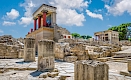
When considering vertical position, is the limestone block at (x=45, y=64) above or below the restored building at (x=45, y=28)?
below

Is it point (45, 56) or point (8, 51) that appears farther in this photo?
point (8, 51)

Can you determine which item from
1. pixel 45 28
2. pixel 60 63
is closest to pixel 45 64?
pixel 60 63

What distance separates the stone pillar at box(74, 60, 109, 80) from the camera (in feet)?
9.30

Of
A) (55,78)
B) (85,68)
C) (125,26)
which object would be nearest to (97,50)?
(55,78)

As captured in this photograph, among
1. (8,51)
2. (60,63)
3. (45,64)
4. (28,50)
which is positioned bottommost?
(60,63)

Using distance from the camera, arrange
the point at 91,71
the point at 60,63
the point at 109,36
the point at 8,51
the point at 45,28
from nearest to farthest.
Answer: the point at 91,71 → the point at 60,63 → the point at 8,51 → the point at 45,28 → the point at 109,36

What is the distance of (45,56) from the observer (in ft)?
17.7

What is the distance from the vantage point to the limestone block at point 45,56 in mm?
5273

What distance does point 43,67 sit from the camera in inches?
207

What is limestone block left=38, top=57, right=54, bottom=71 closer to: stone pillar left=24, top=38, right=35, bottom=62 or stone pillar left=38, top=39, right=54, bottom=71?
stone pillar left=38, top=39, right=54, bottom=71

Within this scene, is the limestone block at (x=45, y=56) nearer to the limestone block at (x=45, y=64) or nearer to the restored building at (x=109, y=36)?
the limestone block at (x=45, y=64)

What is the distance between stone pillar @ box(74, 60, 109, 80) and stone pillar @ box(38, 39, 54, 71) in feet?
7.66

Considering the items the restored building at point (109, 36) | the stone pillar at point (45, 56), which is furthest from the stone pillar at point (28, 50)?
the restored building at point (109, 36)

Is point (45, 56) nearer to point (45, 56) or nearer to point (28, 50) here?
point (45, 56)
